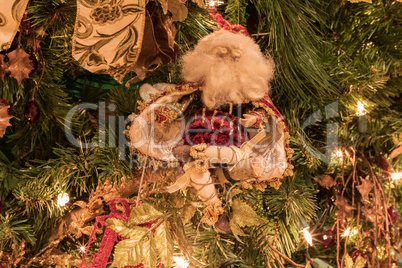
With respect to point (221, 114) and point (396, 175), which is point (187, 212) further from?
point (396, 175)

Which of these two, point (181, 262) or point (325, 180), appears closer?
point (181, 262)

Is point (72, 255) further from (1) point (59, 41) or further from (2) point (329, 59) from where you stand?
(2) point (329, 59)

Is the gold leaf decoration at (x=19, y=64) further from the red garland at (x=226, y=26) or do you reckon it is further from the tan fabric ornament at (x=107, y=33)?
the red garland at (x=226, y=26)

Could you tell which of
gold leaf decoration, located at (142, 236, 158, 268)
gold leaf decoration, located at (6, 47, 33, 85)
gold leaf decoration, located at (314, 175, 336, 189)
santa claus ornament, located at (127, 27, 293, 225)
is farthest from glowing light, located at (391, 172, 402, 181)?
gold leaf decoration, located at (6, 47, 33, 85)

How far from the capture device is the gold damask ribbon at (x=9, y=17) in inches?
13.8

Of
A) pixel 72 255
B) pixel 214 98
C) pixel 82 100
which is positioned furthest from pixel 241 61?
pixel 72 255

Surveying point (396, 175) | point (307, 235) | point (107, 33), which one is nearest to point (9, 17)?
point (107, 33)

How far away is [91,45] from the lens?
14.7 inches

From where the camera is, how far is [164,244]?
0.38 m

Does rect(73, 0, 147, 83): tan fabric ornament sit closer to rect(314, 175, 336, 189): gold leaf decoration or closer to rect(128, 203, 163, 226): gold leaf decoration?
rect(128, 203, 163, 226): gold leaf decoration

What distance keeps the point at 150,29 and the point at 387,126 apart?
56cm

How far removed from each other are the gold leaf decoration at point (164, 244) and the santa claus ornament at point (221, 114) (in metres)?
0.09

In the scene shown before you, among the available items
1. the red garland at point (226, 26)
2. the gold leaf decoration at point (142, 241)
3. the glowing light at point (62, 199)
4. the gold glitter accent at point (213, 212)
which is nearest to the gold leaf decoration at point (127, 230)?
the gold leaf decoration at point (142, 241)

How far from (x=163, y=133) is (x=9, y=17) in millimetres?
239
